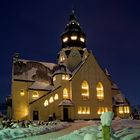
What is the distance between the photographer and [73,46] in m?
65.2

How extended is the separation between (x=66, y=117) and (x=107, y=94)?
36.3 feet

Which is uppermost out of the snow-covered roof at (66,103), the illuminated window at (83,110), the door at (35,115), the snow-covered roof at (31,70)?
the snow-covered roof at (31,70)

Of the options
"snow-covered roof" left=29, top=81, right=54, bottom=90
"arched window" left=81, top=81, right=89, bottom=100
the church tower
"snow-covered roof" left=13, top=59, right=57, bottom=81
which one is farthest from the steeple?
"arched window" left=81, top=81, right=89, bottom=100

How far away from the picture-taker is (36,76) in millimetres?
61844

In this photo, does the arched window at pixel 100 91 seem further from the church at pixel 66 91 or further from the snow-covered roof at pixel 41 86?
the snow-covered roof at pixel 41 86

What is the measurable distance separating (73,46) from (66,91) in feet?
50.3

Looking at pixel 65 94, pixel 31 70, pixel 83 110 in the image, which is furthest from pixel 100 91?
pixel 31 70

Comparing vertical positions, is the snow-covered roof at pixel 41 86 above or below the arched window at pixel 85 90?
above

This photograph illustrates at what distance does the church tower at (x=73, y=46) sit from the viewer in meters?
63.6

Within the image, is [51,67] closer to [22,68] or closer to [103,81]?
[22,68]

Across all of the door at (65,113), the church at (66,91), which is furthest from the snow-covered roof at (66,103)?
the door at (65,113)

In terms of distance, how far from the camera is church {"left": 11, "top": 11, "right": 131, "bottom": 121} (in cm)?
5281

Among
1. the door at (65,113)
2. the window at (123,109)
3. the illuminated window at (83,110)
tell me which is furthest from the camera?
the window at (123,109)

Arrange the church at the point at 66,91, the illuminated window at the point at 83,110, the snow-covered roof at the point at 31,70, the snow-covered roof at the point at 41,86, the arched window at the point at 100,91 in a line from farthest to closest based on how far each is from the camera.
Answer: the snow-covered roof at the point at 31,70 → the snow-covered roof at the point at 41,86 → the arched window at the point at 100,91 → the church at the point at 66,91 → the illuminated window at the point at 83,110
